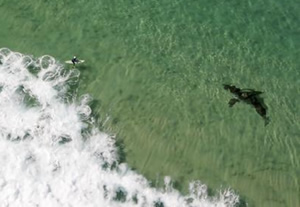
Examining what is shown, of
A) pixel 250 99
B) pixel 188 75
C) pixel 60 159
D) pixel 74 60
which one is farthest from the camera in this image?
pixel 188 75

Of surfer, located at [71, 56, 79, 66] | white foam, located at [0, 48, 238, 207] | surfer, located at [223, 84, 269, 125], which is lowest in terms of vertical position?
white foam, located at [0, 48, 238, 207]

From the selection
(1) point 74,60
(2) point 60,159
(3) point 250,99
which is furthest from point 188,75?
(2) point 60,159

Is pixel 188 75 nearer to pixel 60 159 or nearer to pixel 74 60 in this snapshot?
pixel 74 60

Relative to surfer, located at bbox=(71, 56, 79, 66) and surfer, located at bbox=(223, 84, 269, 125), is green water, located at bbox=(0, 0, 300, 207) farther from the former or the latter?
surfer, located at bbox=(71, 56, 79, 66)

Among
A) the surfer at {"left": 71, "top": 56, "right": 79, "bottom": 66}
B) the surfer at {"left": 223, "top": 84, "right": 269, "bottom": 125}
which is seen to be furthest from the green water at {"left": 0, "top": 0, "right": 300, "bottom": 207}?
the surfer at {"left": 71, "top": 56, "right": 79, "bottom": 66}

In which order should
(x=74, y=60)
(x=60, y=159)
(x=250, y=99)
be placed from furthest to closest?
(x=74, y=60) → (x=250, y=99) → (x=60, y=159)

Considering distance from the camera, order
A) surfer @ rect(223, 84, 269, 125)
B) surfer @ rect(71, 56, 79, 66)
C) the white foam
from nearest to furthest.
A: the white foam < surfer @ rect(223, 84, 269, 125) < surfer @ rect(71, 56, 79, 66)
